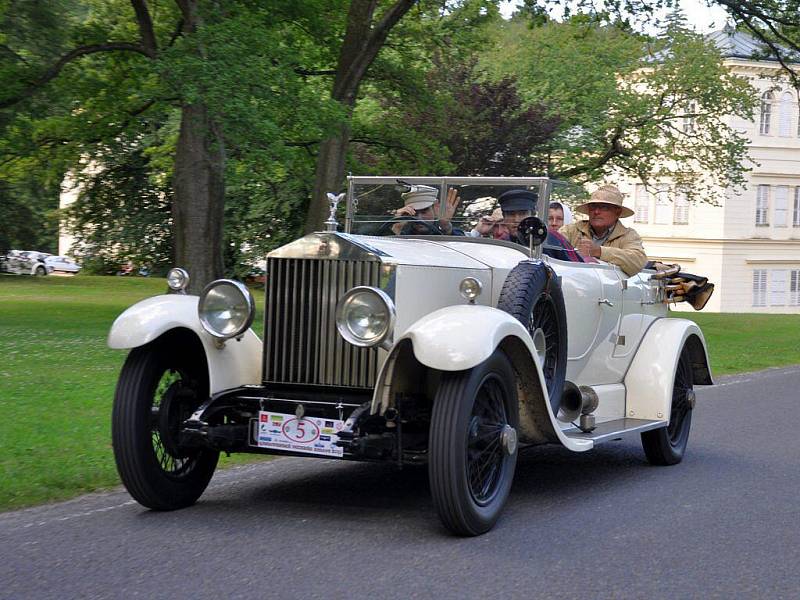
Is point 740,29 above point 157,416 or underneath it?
above

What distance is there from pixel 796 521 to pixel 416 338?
238 cm

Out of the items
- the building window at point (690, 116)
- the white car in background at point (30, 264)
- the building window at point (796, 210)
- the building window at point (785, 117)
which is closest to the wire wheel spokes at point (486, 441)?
the building window at point (690, 116)

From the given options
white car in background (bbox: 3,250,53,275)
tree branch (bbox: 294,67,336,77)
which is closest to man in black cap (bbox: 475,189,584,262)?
tree branch (bbox: 294,67,336,77)

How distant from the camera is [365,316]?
604 cm

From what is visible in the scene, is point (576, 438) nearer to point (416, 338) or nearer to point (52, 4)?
point (416, 338)

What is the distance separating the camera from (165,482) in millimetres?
6262

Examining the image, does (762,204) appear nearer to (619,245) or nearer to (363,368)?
(619,245)

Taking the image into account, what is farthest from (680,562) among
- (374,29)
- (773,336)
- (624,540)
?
(773,336)

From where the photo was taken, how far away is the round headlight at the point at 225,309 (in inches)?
255

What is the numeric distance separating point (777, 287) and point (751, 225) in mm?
3997

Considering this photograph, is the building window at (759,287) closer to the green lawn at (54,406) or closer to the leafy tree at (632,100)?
the leafy tree at (632,100)

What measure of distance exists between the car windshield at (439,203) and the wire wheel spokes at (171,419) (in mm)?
1890

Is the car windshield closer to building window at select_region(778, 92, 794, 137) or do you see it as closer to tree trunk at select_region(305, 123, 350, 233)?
tree trunk at select_region(305, 123, 350, 233)

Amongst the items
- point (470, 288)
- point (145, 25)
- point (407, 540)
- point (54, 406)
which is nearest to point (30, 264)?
point (145, 25)
